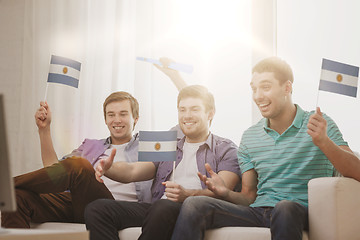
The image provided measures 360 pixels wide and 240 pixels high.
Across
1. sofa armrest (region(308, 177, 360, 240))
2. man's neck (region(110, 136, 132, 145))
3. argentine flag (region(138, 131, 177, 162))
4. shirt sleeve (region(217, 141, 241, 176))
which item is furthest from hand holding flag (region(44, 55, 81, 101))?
sofa armrest (region(308, 177, 360, 240))

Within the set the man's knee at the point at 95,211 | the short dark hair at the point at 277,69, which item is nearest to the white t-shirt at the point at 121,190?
the man's knee at the point at 95,211

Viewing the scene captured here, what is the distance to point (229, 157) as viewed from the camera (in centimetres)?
233

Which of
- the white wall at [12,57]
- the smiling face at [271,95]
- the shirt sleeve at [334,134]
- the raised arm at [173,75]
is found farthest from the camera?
the white wall at [12,57]

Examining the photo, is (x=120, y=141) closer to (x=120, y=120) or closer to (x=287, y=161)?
(x=120, y=120)

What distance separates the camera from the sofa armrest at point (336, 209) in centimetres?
169

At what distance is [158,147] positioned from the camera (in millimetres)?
2279

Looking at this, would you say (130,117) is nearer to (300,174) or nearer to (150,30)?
(150,30)

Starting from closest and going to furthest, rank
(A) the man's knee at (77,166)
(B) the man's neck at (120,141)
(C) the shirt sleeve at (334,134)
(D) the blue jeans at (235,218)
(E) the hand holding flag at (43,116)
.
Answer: (D) the blue jeans at (235,218) → (C) the shirt sleeve at (334,134) → (A) the man's knee at (77,166) → (E) the hand holding flag at (43,116) → (B) the man's neck at (120,141)

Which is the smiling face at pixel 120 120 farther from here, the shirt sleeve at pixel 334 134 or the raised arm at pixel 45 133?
the shirt sleeve at pixel 334 134

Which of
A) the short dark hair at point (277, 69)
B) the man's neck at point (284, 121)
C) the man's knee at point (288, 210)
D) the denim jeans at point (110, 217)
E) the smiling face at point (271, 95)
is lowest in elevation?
the denim jeans at point (110, 217)

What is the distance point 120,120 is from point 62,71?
429mm

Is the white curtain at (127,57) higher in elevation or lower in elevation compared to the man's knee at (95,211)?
higher

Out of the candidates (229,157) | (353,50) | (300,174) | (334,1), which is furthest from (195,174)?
(334,1)

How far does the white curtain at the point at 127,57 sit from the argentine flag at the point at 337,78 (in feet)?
3.15
